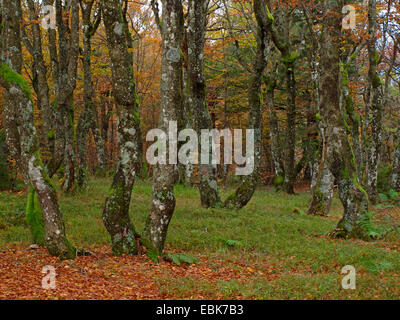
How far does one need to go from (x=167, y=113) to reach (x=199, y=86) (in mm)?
5653

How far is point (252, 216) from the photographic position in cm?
1352

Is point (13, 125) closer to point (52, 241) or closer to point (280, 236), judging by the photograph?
point (52, 241)

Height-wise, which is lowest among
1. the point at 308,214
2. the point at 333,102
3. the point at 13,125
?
the point at 308,214

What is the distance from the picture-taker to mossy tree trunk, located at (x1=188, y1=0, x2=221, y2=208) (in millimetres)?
14016

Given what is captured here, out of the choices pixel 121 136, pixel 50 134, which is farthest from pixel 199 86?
pixel 121 136

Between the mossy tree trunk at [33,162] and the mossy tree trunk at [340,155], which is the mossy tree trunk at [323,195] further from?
the mossy tree trunk at [33,162]

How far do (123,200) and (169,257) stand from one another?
1619mm

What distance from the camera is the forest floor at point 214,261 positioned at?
246 inches

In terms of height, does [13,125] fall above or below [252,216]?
above

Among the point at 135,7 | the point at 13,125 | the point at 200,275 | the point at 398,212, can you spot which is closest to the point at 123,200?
the point at 200,275

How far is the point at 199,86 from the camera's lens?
14.1 metres

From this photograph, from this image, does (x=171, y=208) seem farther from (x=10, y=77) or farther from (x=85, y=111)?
(x=85, y=111)

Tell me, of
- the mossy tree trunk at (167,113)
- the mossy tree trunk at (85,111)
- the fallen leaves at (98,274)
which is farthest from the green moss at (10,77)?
the mossy tree trunk at (85,111)

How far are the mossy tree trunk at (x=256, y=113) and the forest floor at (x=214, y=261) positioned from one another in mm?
657
